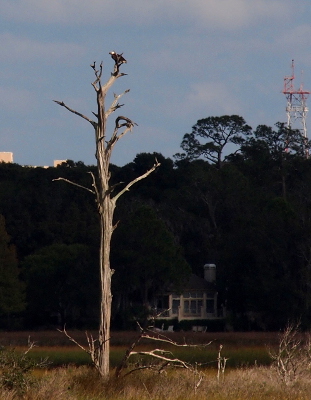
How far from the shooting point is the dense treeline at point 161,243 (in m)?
46.3

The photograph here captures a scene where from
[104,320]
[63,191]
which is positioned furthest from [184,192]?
[104,320]

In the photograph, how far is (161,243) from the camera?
1861 inches

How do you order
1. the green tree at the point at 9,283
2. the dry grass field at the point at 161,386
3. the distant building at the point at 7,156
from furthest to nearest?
the distant building at the point at 7,156 < the green tree at the point at 9,283 < the dry grass field at the point at 161,386

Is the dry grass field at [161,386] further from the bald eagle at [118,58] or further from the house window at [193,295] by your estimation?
the house window at [193,295]

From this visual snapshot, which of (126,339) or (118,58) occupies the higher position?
→ (118,58)

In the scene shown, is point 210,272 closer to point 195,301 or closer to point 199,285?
point 199,285

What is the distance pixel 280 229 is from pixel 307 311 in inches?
204

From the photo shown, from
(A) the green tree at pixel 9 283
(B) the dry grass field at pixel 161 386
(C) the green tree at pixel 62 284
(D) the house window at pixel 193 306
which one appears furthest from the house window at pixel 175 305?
(B) the dry grass field at pixel 161 386

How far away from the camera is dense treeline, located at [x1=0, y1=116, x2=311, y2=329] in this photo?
152 feet

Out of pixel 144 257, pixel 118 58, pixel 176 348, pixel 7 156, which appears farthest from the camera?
pixel 7 156

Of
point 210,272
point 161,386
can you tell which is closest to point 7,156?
point 210,272

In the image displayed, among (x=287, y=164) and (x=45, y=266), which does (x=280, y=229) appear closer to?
(x=45, y=266)

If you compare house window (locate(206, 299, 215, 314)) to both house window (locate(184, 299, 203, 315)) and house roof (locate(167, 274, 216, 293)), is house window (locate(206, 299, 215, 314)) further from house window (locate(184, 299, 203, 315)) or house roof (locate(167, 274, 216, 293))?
house roof (locate(167, 274, 216, 293))

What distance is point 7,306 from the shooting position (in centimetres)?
4584
